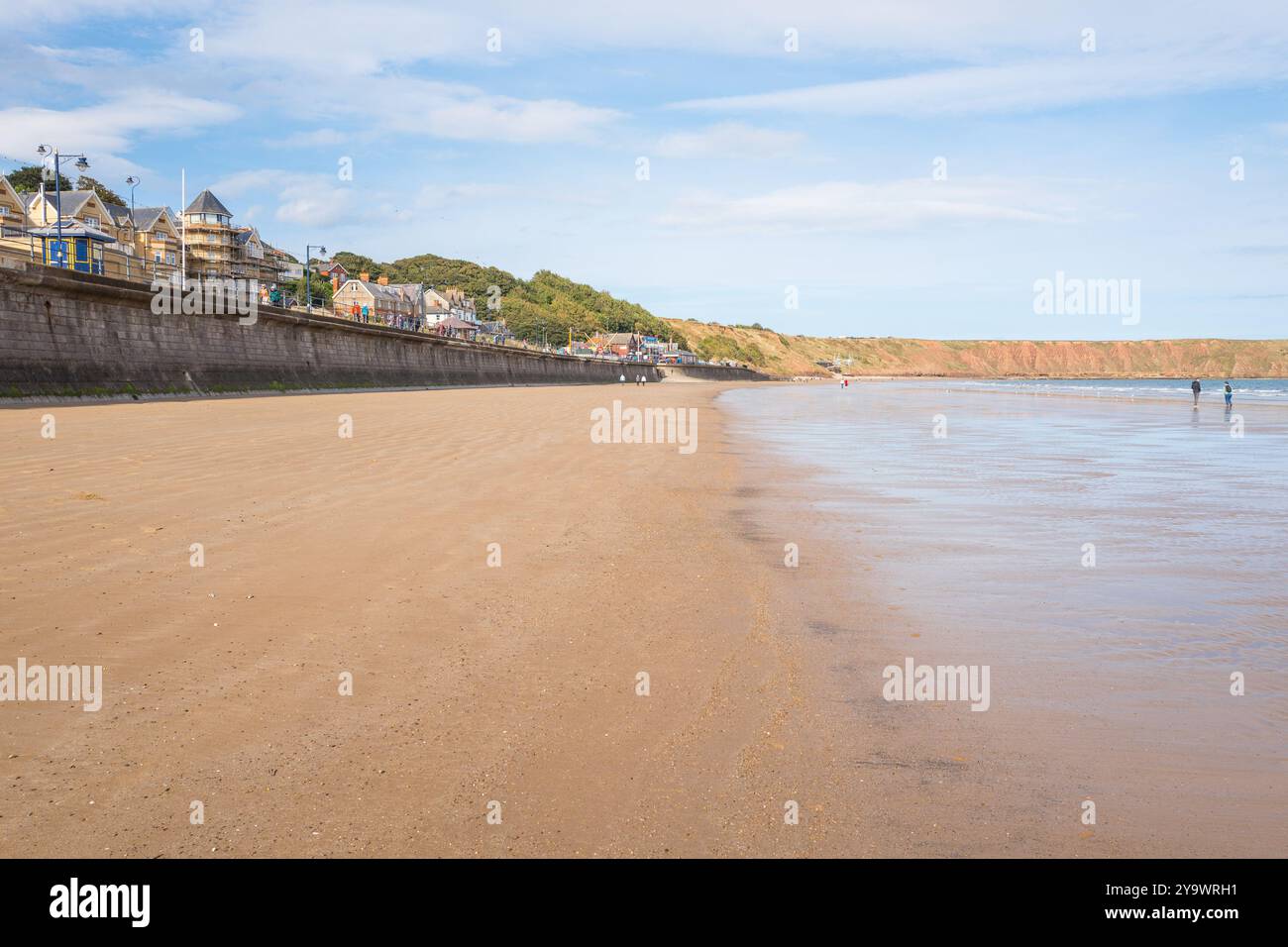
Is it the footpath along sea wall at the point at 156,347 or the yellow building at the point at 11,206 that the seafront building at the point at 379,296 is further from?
the footpath along sea wall at the point at 156,347

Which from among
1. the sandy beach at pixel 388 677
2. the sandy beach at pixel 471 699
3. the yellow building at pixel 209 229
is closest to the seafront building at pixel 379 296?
the yellow building at pixel 209 229

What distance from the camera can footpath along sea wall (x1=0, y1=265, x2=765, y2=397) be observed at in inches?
902

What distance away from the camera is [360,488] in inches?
440

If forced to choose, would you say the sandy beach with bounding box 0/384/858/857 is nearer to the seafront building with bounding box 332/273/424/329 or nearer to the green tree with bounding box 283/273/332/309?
the seafront building with bounding box 332/273/424/329

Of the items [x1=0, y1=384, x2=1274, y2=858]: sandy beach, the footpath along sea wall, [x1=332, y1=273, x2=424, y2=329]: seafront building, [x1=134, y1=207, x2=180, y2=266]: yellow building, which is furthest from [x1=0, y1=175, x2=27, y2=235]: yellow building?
[x1=0, y1=384, x2=1274, y2=858]: sandy beach

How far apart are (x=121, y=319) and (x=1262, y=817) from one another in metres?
30.7

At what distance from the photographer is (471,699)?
4711mm

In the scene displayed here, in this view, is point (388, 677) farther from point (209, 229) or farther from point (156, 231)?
point (209, 229)

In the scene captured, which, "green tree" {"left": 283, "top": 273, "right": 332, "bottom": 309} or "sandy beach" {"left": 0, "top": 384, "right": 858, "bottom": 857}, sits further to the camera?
"green tree" {"left": 283, "top": 273, "right": 332, "bottom": 309}

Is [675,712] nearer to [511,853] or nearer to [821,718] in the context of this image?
[821,718]

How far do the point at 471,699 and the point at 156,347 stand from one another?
2925 cm

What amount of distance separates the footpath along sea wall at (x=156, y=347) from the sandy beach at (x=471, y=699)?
1590 centimetres

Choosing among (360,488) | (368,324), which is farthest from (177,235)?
(360,488)

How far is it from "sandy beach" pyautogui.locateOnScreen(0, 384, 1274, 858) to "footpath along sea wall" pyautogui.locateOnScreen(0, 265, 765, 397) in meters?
15.9
